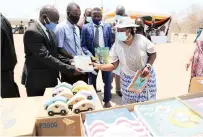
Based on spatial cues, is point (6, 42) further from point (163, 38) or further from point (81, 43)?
point (163, 38)

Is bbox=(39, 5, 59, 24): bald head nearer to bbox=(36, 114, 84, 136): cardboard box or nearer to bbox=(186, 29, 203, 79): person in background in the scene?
bbox=(36, 114, 84, 136): cardboard box

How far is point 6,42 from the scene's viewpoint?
2227mm

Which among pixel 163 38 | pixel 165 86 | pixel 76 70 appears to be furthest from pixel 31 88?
pixel 163 38

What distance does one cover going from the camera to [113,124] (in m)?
1.22

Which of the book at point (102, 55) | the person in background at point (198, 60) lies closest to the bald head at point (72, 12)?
the book at point (102, 55)

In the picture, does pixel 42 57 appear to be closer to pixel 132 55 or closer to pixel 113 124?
pixel 132 55

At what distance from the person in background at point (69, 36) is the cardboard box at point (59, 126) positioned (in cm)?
186

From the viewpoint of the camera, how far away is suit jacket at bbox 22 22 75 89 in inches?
84.7

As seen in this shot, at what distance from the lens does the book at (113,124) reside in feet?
3.79

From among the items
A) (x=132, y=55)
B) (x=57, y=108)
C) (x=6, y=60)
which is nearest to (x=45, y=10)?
(x=6, y=60)

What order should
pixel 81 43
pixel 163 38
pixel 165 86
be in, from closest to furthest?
pixel 81 43, pixel 165 86, pixel 163 38

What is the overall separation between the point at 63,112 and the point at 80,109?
105 millimetres

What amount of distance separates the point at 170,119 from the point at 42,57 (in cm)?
140

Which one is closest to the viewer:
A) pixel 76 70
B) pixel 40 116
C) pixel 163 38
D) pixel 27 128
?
pixel 27 128
